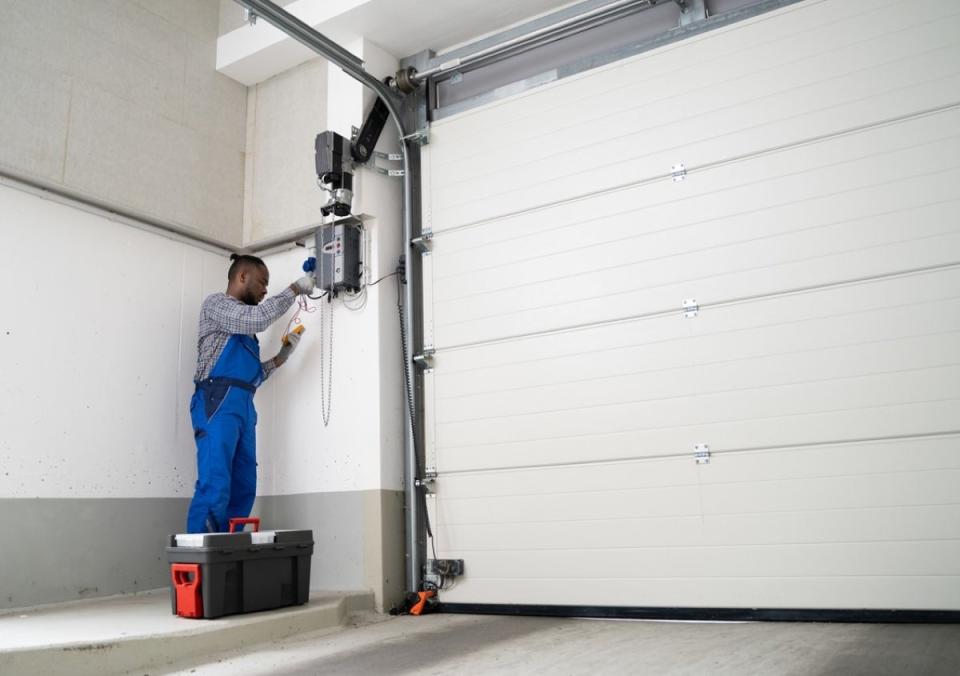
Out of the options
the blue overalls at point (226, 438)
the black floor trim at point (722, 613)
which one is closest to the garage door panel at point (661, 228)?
the blue overalls at point (226, 438)

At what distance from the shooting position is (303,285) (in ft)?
17.6

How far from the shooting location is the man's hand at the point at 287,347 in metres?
5.55

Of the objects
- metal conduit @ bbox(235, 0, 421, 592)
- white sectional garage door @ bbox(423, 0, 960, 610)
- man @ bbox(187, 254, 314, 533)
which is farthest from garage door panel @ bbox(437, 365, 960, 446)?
man @ bbox(187, 254, 314, 533)

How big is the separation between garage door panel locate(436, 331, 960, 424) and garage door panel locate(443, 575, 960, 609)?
988 millimetres

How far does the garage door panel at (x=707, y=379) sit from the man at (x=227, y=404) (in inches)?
51.2

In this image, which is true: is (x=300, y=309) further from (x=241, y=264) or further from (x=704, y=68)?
(x=704, y=68)

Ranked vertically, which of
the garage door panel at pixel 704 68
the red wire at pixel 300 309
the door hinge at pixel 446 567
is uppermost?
the garage door panel at pixel 704 68

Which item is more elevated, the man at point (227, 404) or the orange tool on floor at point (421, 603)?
the man at point (227, 404)

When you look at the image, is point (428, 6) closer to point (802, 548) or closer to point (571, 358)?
point (571, 358)

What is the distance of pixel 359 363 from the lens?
5.30 metres

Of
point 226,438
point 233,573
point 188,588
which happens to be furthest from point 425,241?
point 188,588

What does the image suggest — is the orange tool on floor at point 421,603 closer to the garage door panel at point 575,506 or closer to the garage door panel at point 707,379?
the garage door panel at point 575,506

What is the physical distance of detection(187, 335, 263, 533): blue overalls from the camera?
478 cm

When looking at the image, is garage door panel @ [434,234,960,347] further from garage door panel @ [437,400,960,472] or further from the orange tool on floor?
the orange tool on floor
